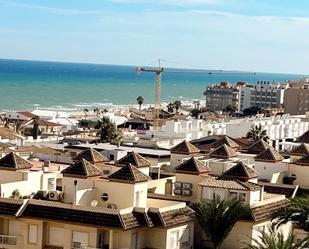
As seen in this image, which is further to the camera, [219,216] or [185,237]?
[185,237]

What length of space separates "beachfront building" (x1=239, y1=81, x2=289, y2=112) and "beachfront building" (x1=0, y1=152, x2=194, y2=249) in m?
165

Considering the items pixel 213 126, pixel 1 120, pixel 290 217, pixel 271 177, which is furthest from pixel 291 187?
pixel 1 120

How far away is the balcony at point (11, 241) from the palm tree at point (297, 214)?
9.03 meters

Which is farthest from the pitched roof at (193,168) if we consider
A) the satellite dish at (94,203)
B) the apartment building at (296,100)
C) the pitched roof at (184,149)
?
the apartment building at (296,100)

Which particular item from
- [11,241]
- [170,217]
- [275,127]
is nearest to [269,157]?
[170,217]

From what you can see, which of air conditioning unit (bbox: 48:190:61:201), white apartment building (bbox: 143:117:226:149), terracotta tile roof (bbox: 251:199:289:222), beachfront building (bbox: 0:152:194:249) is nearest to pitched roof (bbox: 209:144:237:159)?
terracotta tile roof (bbox: 251:199:289:222)

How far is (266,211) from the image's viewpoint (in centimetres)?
2975

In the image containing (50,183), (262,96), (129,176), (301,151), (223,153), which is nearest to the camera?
(129,176)

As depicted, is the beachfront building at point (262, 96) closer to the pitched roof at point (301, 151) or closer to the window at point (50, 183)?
the pitched roof at point (301, 151)

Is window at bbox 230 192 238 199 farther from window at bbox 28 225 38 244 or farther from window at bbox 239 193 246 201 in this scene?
window at bbox 28 225 38 244

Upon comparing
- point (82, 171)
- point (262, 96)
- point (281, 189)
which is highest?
point (82, 171)

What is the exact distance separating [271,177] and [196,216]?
32.3 feet

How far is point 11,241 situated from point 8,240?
0.11 metres

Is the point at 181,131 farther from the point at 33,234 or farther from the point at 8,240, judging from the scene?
the point at 33,234
